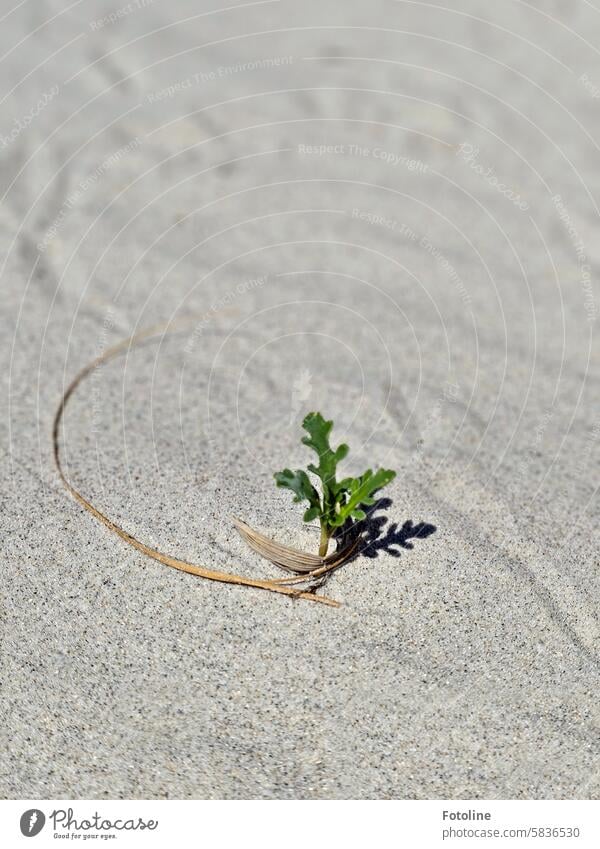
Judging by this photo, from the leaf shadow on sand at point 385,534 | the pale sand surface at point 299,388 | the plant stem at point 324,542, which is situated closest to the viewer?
the pale sand surface at point 299,388

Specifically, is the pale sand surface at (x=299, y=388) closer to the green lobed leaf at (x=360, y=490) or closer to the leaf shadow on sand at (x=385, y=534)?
the leaf shadow on sand at (x=385, y=534)

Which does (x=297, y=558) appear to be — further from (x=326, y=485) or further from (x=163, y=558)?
(x=163, y=558)

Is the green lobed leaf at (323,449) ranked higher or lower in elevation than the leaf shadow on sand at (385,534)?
higher

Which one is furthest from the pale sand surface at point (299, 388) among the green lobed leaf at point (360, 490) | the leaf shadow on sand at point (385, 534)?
the green lobed leaf at point (360, 490)

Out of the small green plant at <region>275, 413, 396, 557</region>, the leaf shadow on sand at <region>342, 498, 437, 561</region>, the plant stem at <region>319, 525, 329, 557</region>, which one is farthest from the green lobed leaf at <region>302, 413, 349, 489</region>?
the leaf shadow on sand at <region>342, 498, 437, 561</region>

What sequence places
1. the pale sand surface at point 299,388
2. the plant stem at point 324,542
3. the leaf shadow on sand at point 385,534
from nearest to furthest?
the pale sand surface at point 299,388, the plant stem at point 324,542, the leaf shadow on sand at point 385,534

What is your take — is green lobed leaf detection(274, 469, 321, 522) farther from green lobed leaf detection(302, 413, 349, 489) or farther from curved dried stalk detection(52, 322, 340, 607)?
curved dried stalk detection(52, 322, 340, 607)
